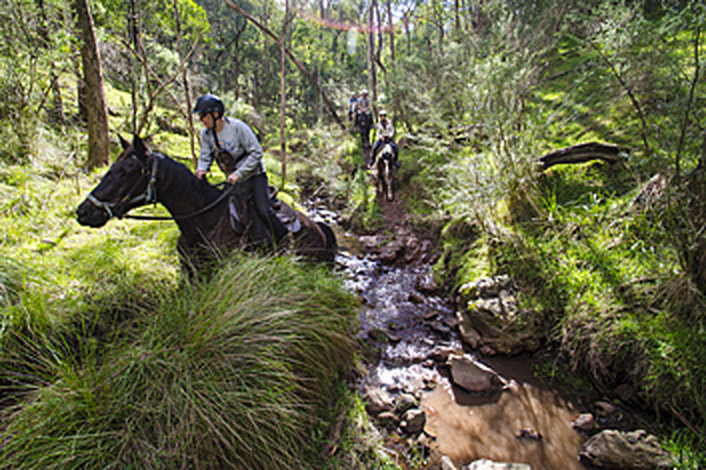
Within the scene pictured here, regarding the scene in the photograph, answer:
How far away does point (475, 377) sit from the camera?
3.34 m

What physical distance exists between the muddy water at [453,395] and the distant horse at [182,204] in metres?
1.71

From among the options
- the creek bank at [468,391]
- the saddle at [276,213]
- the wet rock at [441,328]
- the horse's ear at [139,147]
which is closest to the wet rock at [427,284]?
the creek bank at [468,391]

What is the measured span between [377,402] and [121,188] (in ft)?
10.3

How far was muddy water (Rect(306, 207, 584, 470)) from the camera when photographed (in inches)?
105

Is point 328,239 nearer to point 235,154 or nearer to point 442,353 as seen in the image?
point 235,154

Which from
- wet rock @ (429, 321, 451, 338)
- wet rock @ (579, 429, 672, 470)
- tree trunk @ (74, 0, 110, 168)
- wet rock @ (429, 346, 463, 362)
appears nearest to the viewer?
wet rock @ (579, 429, 672, 470)

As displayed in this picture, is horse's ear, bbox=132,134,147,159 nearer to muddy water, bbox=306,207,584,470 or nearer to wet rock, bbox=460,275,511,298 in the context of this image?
muddy water, bbox=306,207,584,470

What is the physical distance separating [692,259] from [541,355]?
1745 millimetres

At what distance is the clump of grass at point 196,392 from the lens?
162cm

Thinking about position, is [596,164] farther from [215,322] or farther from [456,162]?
[215,322]

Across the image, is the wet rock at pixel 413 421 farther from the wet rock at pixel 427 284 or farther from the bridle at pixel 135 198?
the bridle at pixel 135 198

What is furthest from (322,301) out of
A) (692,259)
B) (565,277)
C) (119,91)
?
(119,91)

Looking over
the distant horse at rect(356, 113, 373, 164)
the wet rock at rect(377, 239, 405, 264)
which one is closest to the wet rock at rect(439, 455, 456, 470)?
the wet rock at rect(377, 239, 405, 264)

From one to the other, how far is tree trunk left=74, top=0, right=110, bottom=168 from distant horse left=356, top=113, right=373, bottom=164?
8.61 m
